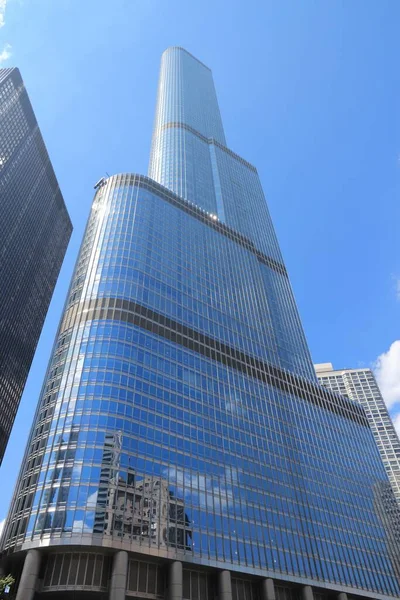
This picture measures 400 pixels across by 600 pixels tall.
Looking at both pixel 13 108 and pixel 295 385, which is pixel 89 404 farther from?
pixel 13 108

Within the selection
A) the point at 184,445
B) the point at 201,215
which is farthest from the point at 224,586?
the point at 201,215

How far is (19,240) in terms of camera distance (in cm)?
17012

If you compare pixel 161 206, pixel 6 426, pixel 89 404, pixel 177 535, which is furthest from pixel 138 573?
pixel 6 426

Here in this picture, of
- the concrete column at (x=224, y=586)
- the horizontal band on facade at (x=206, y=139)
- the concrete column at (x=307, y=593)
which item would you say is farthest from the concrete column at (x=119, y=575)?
the horizontal band on facade at (x=206, y=139)

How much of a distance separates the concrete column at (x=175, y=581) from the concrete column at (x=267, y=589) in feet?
51.0

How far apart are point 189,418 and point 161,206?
177 feet

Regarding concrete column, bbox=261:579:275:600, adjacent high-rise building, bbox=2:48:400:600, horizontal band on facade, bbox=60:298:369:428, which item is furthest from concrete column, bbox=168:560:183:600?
horizontal band on facade, bbox=60:298:369:428

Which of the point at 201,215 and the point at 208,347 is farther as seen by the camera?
the point at 201,215

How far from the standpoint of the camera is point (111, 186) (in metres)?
107

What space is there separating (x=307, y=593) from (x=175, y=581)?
2564cm

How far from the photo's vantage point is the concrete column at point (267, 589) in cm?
6600

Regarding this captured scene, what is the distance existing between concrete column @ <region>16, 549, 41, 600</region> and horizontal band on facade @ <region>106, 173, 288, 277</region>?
256 feet

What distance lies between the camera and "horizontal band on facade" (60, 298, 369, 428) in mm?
80062

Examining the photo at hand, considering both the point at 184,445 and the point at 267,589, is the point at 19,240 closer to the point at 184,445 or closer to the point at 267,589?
the point at 184,445
